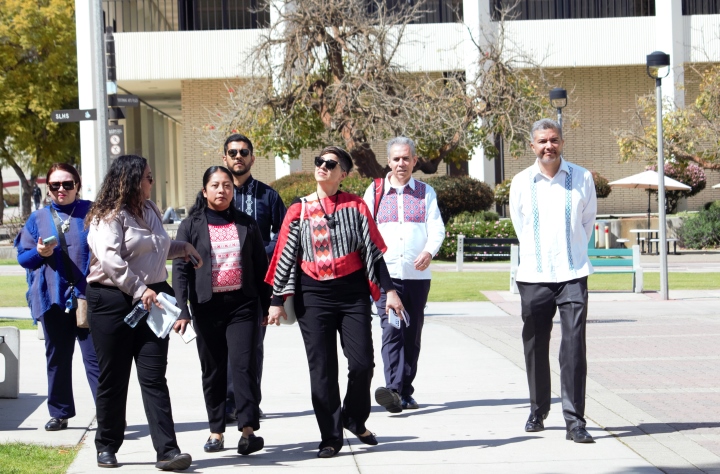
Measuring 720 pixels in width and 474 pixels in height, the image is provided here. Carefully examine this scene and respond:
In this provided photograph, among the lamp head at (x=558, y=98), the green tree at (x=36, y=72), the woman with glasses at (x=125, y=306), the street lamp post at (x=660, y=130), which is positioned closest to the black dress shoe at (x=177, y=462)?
the woman with glasses at (x=125, y=306)

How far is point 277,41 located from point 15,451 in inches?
786

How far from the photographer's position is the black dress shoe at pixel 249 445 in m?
6.17

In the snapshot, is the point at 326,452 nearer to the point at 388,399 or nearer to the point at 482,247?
the point at 388,399

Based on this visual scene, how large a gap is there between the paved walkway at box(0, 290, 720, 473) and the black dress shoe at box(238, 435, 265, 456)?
0.05m

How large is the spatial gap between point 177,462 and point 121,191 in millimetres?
1512

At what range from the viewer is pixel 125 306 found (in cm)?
586

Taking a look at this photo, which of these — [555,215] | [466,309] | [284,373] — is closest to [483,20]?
[466,309]

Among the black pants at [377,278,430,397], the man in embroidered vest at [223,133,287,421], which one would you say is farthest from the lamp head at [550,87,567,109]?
the man in embroidered vest at [223,133,287,421]

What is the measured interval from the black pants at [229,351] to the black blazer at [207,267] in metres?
0.08

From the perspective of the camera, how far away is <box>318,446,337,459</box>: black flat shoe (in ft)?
20.1

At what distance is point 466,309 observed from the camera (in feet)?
48.8

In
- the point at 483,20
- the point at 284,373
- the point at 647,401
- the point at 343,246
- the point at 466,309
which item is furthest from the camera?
the point at 483,20

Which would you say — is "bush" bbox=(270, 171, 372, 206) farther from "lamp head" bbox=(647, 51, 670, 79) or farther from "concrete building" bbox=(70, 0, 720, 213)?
"lamp head" bbox=(647, 51, 670, 79)

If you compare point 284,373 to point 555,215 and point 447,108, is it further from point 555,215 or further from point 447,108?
point 447,108
